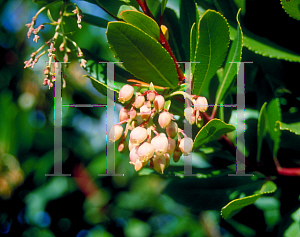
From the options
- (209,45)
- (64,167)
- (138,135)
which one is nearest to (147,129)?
(138,135)

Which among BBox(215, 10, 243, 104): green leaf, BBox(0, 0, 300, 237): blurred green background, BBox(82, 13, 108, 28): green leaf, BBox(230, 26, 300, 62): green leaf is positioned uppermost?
BBox(82, 13, 108, 28): green leaf

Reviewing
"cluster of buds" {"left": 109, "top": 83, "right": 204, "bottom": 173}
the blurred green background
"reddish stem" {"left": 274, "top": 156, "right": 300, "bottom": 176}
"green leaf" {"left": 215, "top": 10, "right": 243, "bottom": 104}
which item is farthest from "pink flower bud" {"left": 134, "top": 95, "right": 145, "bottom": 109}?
the blurred green background

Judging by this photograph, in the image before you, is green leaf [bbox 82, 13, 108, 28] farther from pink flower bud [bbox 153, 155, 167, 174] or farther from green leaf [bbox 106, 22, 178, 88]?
pink flower bud [bbox 153, 155, 167, 174]

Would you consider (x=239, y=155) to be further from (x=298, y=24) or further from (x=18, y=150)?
(x=18, y=150)

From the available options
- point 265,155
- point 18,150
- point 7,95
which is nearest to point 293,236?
point 265,155

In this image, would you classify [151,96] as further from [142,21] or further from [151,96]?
[142,21]

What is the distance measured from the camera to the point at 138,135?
63 cm

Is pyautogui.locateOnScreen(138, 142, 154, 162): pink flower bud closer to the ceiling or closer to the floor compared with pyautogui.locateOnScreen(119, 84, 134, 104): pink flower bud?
closer to the floor

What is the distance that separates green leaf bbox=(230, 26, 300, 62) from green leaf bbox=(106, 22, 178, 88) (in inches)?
10.3

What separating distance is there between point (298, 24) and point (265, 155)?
424mm

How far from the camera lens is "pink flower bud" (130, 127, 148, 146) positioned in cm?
63

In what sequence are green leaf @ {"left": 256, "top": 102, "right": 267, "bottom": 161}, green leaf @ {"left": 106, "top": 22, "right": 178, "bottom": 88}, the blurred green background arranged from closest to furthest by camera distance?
green leaf @ {"left": 106, "top": 22, "right": 178, "bottom": 88} < green leaf @ {"left": 256, "top": 102, "right": 267, "bottom": 161} < the blurred green background

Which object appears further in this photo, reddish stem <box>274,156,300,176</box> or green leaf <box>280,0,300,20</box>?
reddish stem <box>274,156,300,176</box>

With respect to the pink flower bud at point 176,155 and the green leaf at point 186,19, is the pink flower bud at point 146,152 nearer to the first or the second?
the pink flower bud at point 176,155
